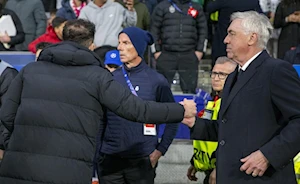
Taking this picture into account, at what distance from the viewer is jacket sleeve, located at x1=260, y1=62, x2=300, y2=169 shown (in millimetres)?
4812

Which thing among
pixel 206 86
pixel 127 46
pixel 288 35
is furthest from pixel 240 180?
pixel 288 35

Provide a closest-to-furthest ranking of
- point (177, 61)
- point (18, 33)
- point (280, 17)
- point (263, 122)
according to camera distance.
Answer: point (263, 122) < point (177, 61) < point (18, 33) < point (280, 17)

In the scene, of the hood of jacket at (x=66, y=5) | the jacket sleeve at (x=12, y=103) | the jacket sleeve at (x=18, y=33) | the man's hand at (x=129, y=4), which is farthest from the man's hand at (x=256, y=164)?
the hood of jacket at (x=66, y=5)

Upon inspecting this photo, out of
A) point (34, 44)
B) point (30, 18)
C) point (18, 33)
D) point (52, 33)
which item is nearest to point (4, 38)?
point (18, 33)

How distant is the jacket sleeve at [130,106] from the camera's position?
5141 mm

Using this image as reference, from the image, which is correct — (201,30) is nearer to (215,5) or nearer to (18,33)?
(215,5)

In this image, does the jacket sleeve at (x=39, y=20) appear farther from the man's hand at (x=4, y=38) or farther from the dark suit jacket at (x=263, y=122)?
the dark suit jacket at (x=263, y=122)

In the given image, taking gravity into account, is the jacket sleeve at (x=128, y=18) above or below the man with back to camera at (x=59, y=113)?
below

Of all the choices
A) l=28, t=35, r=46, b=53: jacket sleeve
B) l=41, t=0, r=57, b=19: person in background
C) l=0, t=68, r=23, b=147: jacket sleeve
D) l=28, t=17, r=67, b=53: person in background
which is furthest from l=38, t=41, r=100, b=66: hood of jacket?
l=41, t=0, r=57, b=19: person in background

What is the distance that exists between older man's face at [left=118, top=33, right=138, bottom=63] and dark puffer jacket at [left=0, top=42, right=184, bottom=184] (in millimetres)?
1677

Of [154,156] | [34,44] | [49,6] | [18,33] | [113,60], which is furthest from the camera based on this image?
[49,6]

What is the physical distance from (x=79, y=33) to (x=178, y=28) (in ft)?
19.0

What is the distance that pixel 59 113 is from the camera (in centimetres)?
507

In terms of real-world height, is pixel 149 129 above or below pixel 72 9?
above
